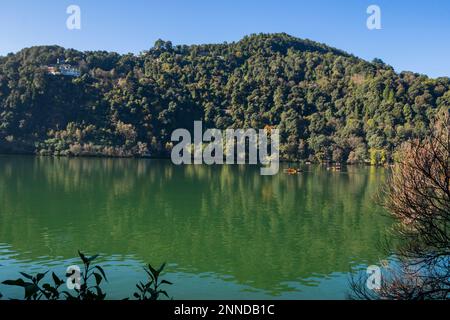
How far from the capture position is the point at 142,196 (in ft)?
162

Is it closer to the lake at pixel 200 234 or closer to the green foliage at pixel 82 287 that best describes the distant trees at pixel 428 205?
the lake at pixel 200 234

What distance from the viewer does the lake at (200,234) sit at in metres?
20.2

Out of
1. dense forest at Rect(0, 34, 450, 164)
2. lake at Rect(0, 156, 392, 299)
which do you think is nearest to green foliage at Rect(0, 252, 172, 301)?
lake at Rect(0, 156, 392, 299)

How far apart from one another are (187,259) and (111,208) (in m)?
18.5

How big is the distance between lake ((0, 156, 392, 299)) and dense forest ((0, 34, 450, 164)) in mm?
58804

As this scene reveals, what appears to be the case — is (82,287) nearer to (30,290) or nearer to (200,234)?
(30,290)

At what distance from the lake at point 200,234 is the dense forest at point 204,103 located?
193ft

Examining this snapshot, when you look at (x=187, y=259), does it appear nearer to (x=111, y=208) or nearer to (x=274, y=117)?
(x=111, y=208)

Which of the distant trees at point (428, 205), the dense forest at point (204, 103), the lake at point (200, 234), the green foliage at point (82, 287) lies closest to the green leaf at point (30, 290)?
the green foliage at point (82, 287)

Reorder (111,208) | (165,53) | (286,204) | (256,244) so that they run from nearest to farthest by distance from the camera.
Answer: (256,244) < (111,208) < (286,204) < (165,53)

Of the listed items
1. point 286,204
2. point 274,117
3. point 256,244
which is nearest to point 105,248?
point 256,244

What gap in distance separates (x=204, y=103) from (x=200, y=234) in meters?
113
